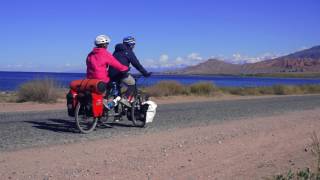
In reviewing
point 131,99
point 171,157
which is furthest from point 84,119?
point 171,157

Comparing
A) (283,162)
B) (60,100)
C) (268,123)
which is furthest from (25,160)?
(60,100)

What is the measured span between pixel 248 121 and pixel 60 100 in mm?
13103

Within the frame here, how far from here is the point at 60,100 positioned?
26.7m

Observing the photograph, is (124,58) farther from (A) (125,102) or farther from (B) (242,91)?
(B) (242,91)

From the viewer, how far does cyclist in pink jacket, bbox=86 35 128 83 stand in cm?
1201

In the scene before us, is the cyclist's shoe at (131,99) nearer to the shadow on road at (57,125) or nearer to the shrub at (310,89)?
the shadow on road at (57,125)

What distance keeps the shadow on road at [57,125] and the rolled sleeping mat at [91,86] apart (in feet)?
3.36

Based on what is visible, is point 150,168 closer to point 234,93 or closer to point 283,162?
point 283,162

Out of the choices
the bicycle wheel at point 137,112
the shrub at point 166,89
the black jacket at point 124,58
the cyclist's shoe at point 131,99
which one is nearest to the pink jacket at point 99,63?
the black jacket at point 124,58

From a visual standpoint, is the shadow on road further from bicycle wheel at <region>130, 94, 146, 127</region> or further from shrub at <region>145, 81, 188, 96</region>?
shrub at <region>145, 81, 188, 96</region>

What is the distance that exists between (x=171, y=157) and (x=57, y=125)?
5.06 metres

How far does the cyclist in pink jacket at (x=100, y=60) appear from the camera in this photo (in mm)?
12008

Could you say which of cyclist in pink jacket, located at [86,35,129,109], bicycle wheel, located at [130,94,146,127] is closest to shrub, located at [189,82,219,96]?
bicycle wheel, located at [130,94,146,127]

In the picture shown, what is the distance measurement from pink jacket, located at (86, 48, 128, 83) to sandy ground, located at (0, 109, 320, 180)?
1.49m
